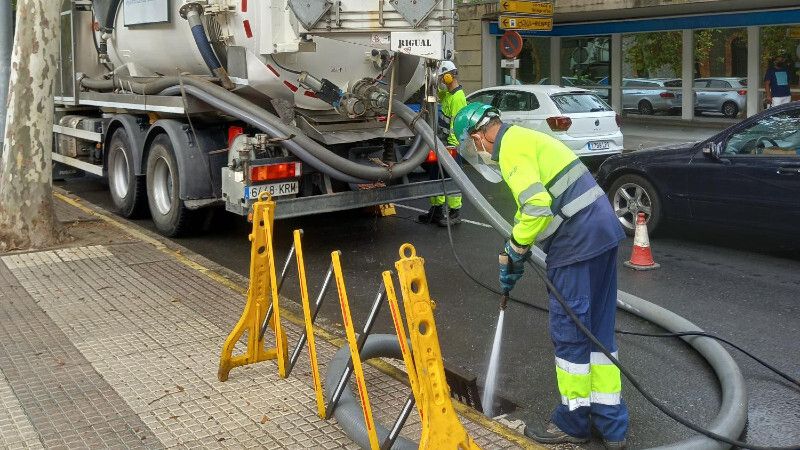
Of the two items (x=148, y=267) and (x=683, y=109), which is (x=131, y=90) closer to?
(x=148, y=267)

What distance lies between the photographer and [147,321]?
6.53 m

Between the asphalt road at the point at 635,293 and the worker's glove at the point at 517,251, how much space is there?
98 cm

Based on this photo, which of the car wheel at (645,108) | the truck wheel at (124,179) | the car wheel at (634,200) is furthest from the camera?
the car wheel at (645,108)

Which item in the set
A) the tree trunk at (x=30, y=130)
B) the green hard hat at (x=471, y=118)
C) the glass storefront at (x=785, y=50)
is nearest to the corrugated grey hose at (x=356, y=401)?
the green hard hat at (x=471, y=118)

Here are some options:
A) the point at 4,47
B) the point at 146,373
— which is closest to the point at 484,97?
the point at 4,47

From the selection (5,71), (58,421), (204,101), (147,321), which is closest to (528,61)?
(5,71)

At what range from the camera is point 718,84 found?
23.0 meters

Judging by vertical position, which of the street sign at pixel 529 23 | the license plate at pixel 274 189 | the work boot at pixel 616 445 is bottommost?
the work boot at pixel 616 445

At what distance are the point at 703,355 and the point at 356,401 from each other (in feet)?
7.39

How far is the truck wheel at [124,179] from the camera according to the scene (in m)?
10.6

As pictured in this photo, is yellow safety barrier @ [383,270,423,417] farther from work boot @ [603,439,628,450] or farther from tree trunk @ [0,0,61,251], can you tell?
tree trunk @ [0,0,61,251]

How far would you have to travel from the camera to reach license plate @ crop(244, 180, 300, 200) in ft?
26.9

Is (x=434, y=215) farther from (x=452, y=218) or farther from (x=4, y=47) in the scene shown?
(x=4, y=47)

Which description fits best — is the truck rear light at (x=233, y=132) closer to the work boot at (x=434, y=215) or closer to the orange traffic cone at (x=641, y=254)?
the work boot at (x=434, y=215)
